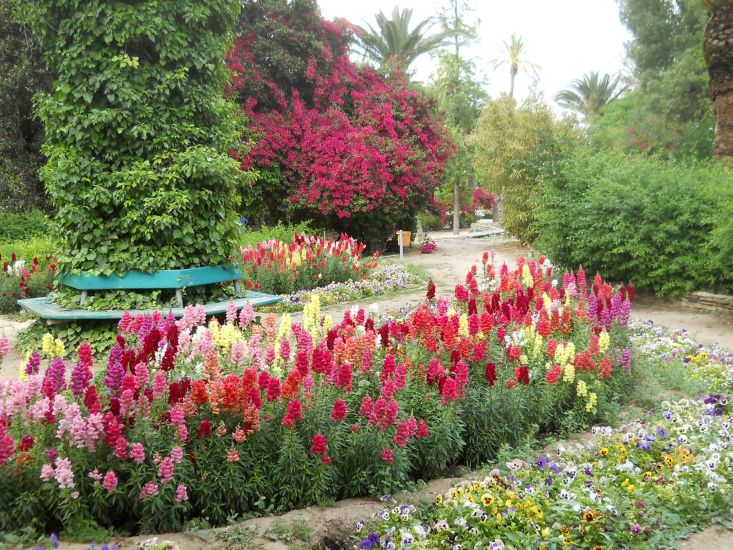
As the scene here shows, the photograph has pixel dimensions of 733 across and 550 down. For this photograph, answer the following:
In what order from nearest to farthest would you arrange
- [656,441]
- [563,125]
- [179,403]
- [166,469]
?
[166,469]
[179,403]
[656,441]
[563,125]

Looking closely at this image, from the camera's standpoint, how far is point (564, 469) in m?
3.45

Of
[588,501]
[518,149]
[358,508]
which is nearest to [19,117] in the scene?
[518,149]

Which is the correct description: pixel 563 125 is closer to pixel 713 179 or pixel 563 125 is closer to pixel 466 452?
pixel 713 179

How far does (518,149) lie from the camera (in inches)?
729

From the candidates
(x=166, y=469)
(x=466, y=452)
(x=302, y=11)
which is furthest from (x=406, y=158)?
(x=166, y=469)

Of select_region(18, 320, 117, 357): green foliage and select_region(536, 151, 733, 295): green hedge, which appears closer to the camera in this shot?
select_region(18, 320, 117, 357): green foliage

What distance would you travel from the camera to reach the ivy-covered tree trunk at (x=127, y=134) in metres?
5.75

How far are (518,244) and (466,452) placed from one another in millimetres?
16691

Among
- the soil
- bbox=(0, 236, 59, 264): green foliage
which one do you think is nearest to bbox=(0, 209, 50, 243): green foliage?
bbox=(0, 236, 59, 264): green foliage

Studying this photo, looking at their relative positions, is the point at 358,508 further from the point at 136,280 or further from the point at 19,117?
the point at 19,117

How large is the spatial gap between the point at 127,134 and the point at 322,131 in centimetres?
1090

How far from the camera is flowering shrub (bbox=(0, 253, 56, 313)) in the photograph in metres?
8.70

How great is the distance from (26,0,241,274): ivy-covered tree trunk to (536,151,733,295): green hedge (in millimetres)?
6339

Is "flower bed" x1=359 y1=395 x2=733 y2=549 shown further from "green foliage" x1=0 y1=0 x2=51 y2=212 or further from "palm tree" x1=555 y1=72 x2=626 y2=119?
"palm tree" x1=555 y1=72 x2=626 y2=119
